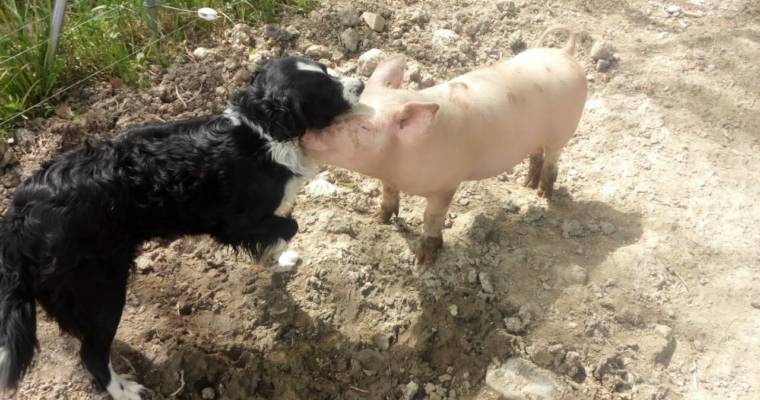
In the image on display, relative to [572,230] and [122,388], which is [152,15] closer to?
[122,388]

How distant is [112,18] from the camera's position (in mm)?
3885

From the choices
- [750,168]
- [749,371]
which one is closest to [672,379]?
[749,371]

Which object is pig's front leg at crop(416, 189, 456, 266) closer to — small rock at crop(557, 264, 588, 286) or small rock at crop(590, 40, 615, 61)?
small rock at crop(557, 264, 588, 286)

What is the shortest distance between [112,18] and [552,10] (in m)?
3.34

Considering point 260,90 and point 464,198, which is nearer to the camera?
point 260,90

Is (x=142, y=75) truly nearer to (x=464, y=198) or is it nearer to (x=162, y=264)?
(x=162, y=264)

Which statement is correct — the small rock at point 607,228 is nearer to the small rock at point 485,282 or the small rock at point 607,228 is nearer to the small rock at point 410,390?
the small rock at point 485,282

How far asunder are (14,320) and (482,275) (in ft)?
6.80

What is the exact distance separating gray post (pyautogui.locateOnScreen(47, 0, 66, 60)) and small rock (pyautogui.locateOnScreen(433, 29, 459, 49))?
8.07 feet

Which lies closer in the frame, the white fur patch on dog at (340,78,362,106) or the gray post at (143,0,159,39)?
the white fur patch on dog at (340,78,362,106)

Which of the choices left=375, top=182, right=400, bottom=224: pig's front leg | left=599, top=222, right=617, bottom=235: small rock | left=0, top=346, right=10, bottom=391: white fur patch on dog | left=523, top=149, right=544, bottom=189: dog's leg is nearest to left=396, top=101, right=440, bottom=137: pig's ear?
left=375, top=182, right=400, bottom=224: pig's front leg

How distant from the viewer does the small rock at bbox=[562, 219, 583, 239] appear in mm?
3336

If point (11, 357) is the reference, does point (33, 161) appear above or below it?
below

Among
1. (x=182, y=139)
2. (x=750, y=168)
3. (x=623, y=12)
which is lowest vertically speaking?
(x=750, y=168)
